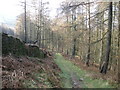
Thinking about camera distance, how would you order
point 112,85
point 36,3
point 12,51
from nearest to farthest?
point 112,85 < point 12,51 < point 36,3

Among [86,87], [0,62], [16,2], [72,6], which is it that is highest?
[16,2]

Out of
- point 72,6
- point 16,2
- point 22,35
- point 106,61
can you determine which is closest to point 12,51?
point 72,6

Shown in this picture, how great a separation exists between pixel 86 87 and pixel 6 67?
3983 mm

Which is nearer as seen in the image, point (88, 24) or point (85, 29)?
point (85, 29)

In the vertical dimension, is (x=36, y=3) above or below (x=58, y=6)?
above

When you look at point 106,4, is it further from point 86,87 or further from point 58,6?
point 86,87

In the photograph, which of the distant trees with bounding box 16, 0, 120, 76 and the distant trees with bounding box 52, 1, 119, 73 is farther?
the distant trees with bounding box 16, 0, 120, 76

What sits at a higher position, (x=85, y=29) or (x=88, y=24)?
(x=88, y=24)

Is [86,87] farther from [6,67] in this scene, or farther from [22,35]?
[22,35]

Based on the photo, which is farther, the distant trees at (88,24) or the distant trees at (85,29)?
the distant trees at (85,29)

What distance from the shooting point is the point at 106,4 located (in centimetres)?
1139

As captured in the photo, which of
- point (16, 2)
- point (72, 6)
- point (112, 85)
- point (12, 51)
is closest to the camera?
point (112, 85)

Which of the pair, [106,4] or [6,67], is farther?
[106,4]

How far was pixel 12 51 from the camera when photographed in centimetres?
1080
